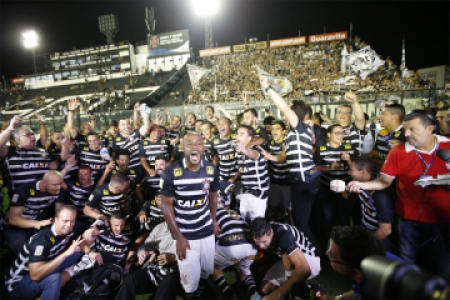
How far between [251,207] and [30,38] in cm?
5667

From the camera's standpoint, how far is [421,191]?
2.77 meters

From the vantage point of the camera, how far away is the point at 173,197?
125 inches

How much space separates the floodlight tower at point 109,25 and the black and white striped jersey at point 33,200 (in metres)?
51.3

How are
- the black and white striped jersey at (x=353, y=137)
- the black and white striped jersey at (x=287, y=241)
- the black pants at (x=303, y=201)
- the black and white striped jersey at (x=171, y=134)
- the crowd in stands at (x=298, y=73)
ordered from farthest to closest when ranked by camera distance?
the crowd in stands at (x=298, y=73)
the black and white striped jersey at (x=171, y=134)
the black and white striped jersey at (x=353, y=137)
the black pants at (x=303, y=201)
the black and white striped jersey at (x=287, y=241)

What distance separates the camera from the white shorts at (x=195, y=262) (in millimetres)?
3107

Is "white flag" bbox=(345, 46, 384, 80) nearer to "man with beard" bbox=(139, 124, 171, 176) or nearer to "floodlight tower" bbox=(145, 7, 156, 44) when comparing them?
"man with beard" bbox=(139, 124, 171, 176)

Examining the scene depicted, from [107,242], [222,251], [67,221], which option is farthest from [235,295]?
[67,221]

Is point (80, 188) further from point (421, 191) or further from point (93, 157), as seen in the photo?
point (421, 191)

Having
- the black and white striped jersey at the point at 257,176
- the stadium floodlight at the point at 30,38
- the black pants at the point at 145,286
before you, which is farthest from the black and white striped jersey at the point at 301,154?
the stadium floodlight at the point at 30,38

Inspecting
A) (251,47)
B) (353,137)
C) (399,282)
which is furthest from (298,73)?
(399,282)

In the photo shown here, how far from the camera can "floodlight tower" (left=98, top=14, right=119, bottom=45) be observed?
47.4 m

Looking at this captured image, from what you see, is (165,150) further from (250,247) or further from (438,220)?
(438,220)

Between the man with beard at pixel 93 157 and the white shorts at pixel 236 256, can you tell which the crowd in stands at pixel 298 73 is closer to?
the man with beard at pixel 93 157

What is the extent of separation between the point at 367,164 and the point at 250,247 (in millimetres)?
1893
